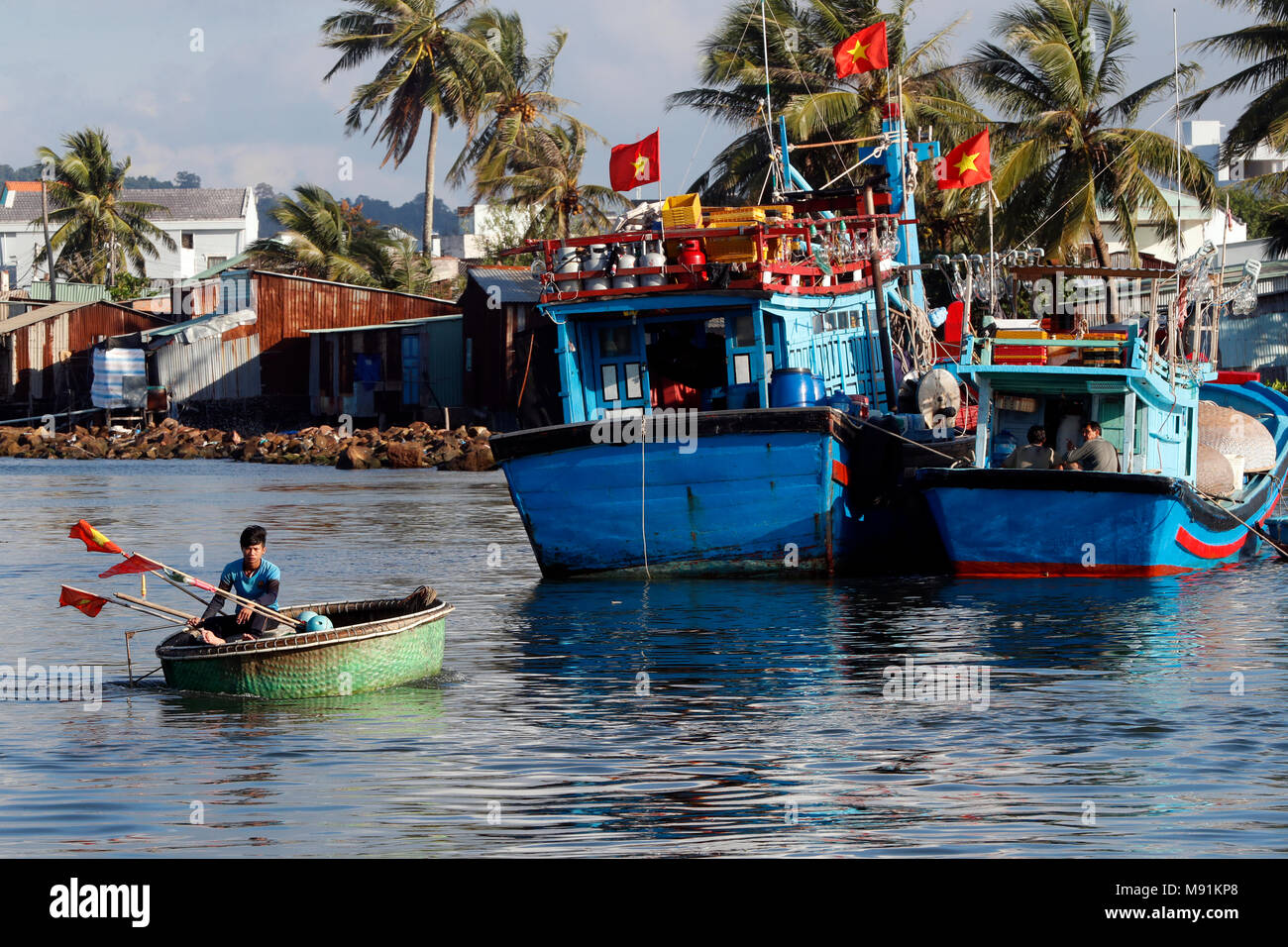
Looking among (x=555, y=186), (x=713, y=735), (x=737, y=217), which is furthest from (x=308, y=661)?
(x=555, y=186)

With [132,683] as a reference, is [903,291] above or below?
above

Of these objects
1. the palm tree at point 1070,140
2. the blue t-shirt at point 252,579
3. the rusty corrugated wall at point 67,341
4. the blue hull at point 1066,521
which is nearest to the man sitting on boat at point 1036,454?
the blue hull at point 1066,521

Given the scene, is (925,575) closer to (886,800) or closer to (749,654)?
(749,654)

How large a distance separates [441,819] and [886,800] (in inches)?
106

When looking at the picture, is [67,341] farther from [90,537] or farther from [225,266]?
[90,537]

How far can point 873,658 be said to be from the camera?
1548 cm

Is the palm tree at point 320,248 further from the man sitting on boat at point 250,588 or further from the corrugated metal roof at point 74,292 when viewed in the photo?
the man sitting on boat at point 250,588

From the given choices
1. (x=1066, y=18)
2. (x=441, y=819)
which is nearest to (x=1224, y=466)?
(x=441, y=819)

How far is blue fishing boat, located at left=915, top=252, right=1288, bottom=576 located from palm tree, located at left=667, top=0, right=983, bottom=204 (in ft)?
79.7

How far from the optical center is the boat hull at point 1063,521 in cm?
1914

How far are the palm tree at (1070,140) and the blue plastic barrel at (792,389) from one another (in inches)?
882

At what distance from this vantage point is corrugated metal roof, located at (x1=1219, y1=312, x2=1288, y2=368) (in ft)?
142

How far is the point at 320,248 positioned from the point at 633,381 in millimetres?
46756
